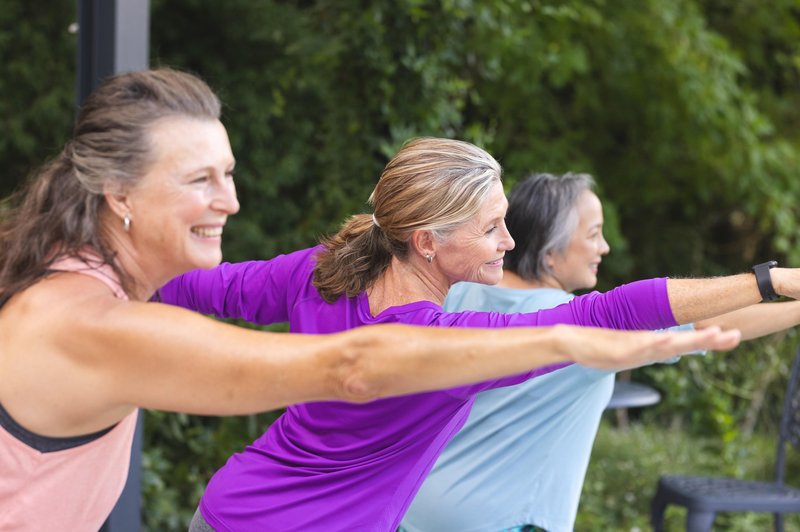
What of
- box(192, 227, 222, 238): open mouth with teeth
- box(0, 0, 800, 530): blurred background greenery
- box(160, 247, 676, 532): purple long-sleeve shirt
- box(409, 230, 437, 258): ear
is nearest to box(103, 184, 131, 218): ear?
box(192, 227, 222, 238): open mouth with teeth

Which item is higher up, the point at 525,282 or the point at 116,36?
the point at 116,36

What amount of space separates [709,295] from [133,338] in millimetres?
1092

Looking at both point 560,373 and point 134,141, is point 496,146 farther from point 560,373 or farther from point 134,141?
point 134,141

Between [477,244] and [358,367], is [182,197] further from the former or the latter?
[477,244]

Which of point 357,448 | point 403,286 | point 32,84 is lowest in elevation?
point 32,84

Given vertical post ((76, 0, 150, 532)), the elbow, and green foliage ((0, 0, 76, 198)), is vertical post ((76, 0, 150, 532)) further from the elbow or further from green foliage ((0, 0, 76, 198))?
green foliage ((0, 0, 76, 198))

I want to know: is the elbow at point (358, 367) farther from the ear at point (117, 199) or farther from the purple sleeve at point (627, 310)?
the purple sleeve at point (627, 310)

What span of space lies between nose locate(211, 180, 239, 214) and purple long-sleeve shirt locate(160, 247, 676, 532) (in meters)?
0.45

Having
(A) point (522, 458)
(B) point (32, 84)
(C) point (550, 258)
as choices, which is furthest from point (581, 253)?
(B) point (32, 84)

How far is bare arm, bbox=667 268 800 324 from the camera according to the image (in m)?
1.98

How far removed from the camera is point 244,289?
225 centimetres

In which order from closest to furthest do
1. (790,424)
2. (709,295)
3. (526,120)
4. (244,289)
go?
1. (709,295)
2. (244,289)
3. (790,424)
4. (526,120)

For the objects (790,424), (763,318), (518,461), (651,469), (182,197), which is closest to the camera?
(182,197)

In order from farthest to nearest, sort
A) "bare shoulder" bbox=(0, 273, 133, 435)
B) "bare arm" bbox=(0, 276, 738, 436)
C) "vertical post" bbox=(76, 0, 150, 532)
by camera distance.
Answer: "vertical post" bbox=(76, 0, 150, 532) < "bare shoulder" bbox=(0, 273, 133, 435) < "bare arm" bbox=(0, 276, 738, 436)
